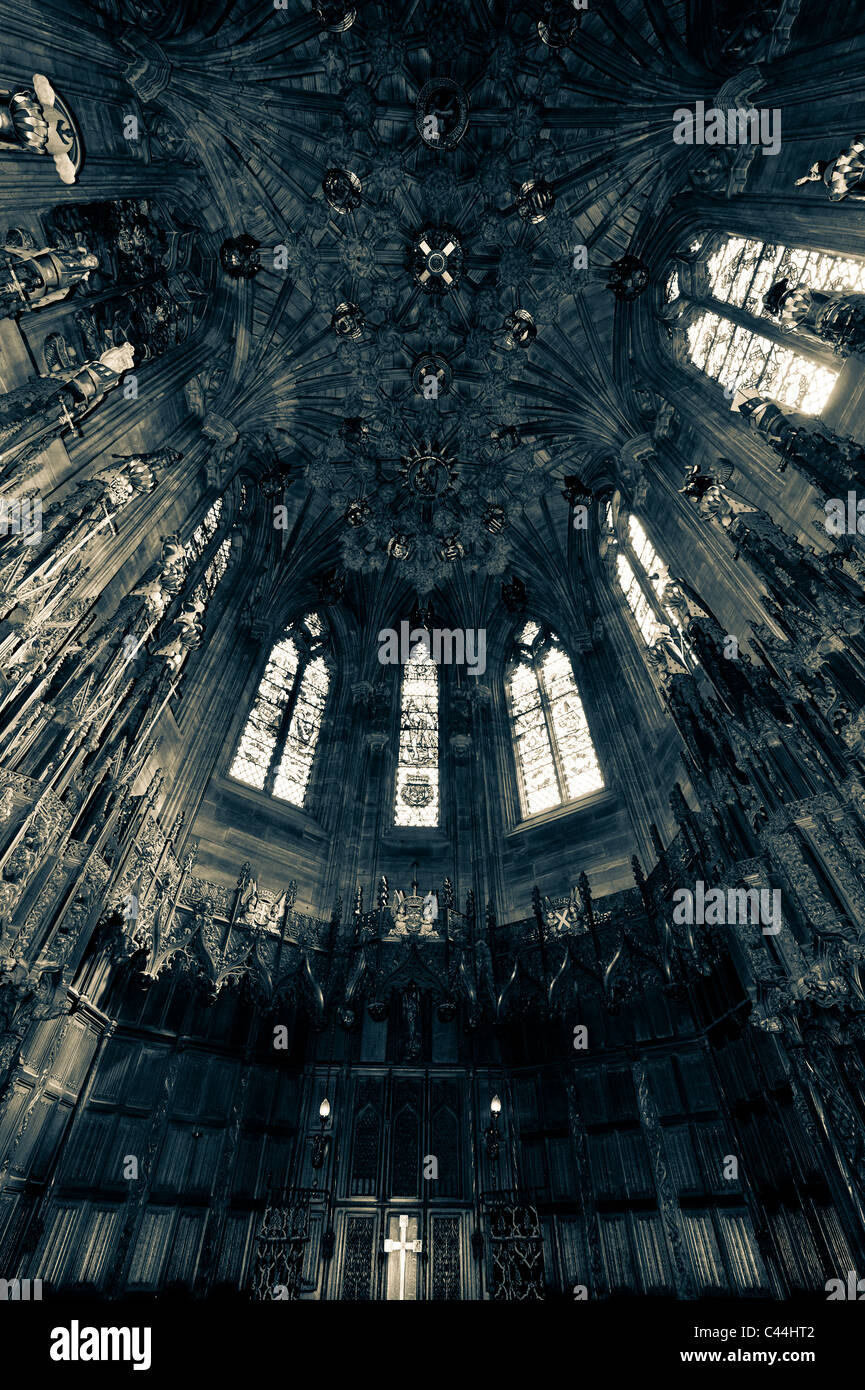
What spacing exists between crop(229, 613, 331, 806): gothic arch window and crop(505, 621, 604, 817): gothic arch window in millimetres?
5361

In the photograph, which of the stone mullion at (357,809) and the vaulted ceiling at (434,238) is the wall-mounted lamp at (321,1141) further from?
the vaulted ceiling at (434,238)

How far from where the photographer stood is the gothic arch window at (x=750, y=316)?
10.8 m

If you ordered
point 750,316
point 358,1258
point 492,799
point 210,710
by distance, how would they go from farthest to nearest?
point 492,799 < point 210,710 < point 750,316 < point 358,1258

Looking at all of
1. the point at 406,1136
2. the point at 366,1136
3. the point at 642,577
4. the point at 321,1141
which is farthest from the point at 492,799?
the point at 321,1141

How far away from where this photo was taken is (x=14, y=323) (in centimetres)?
1016

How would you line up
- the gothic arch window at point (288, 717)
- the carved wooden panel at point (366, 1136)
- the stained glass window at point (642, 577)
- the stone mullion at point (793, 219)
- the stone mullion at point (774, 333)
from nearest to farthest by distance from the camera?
1. the stone mullion at point (793, 219)
2. the stone mullion at point (774, 333)
3. the carved wooden panel at point (366, 1136)
4. the stained glass window at point (642, 577)
5. the gothic arch window at point (288, 717)

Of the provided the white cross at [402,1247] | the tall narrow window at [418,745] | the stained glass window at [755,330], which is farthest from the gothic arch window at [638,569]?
the white cross at [402,1247]

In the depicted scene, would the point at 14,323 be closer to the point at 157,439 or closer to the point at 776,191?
the point at 157,439

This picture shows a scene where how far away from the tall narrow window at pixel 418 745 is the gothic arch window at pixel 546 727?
2184 mm

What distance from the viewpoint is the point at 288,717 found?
1777 centimetres

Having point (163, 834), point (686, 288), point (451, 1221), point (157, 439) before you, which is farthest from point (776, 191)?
point (451, 1221)

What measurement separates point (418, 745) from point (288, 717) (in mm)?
3528

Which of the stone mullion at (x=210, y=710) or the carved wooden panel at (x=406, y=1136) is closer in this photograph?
the carved wooden panel at (x=406, y=1136)

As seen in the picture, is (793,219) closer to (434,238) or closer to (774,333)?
(774,333)
